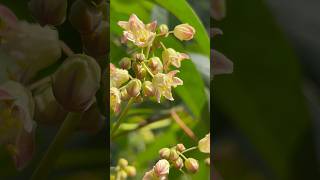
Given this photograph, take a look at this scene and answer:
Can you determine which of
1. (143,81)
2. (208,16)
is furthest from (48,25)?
(208,16)

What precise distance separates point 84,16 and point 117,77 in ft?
0.37

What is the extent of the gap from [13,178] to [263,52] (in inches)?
15.3

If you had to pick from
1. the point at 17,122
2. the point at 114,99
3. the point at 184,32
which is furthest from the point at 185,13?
the point at 17,122

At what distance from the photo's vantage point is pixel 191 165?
0.90 m

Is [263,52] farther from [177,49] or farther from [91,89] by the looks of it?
[91,89]

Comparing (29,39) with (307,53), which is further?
(307,53)

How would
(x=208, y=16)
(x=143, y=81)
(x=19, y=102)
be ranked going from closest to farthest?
1. (x=19, y=102)
2. (x=143, y=81)
3. (x=208, y=16)

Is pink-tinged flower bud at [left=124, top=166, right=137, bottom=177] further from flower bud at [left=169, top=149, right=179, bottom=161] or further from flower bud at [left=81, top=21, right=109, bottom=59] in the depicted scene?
flower bud at [left=81, top=21, right=109, bottom=59]

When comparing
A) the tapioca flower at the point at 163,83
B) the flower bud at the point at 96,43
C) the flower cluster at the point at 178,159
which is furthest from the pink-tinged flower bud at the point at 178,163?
the flower bud at the point at 96,43

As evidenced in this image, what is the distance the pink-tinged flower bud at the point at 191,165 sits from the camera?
35.4 inches

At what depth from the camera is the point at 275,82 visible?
93 centimetres

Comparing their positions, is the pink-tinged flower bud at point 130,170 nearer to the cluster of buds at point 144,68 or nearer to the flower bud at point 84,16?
the cluster of buds at point 144,68

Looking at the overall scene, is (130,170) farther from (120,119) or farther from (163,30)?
(163,30)

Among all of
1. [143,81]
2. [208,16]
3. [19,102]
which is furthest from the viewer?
[208,16]
